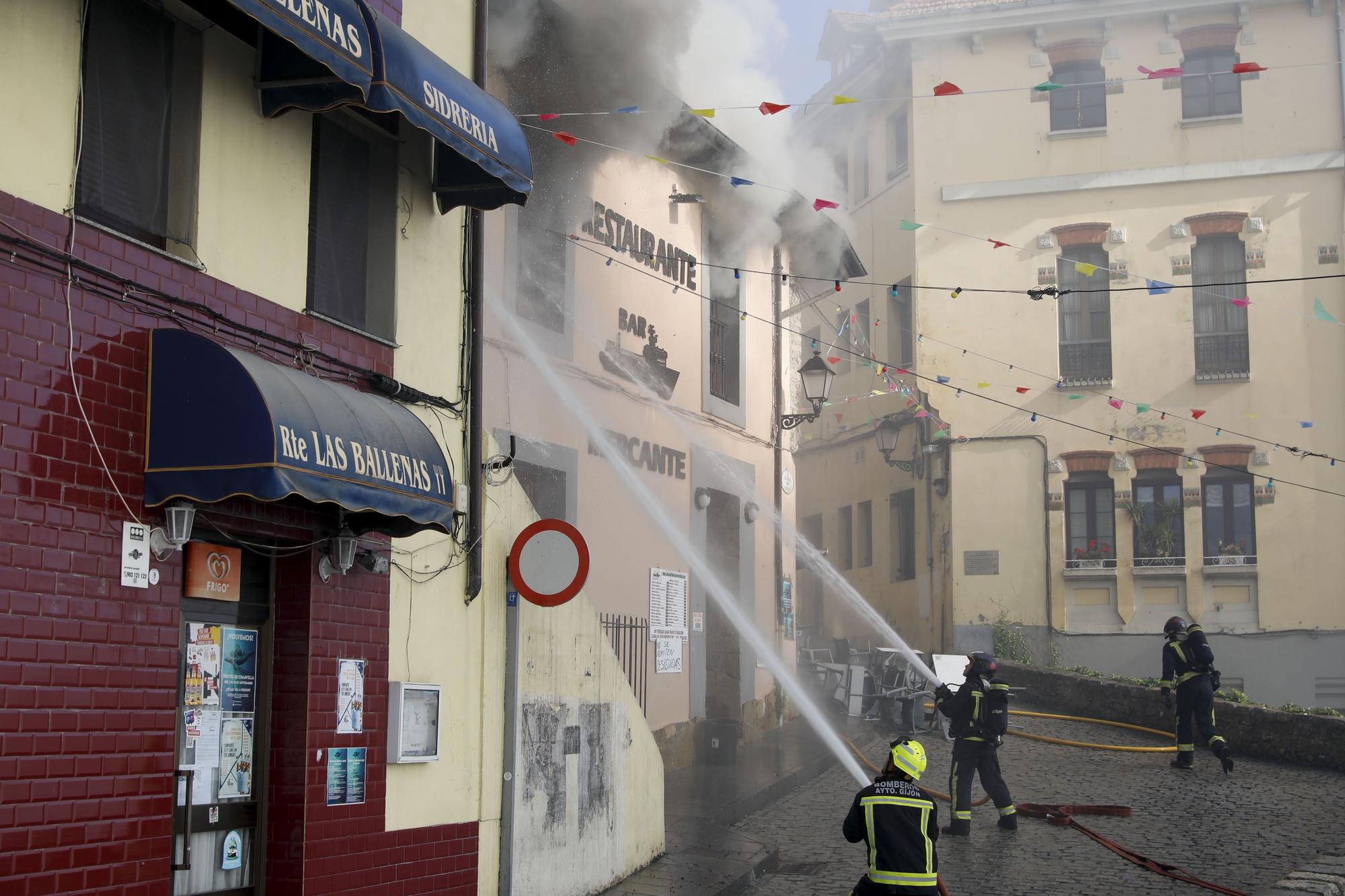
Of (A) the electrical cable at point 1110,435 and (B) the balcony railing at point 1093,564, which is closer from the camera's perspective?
(A) the electrical cable at point 1110,435

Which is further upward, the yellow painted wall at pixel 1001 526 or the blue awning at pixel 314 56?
the blue awning at pixel 314 56

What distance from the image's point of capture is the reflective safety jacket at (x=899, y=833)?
7039 mm

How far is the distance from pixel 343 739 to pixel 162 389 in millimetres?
2507

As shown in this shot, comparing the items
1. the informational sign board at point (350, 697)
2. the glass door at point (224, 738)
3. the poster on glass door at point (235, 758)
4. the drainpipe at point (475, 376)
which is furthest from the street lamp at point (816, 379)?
the poster on glass door at point (235, 758)

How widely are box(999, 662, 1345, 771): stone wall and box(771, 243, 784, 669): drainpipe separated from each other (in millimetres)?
4600

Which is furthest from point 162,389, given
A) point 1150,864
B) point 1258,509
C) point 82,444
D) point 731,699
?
point 1258,509

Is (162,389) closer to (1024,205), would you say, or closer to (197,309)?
(197,309)

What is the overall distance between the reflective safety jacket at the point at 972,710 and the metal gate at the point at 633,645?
3.27m

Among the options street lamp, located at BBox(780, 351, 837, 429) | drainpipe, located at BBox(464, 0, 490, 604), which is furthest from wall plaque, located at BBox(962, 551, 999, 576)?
drainpipe, located at BBox(464, 0, 490, 604)

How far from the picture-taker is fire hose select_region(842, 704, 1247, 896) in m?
10.2

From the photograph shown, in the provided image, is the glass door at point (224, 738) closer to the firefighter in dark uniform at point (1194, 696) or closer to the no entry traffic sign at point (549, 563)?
the no entry traffic sign at point (549, 563)

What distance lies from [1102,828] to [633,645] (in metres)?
5.04

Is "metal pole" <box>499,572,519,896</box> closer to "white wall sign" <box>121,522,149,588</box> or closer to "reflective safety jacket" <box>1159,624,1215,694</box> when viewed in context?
"white wall sign" <box>121,522,149,588</box>

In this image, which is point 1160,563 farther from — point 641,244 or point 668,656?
point 641,244
